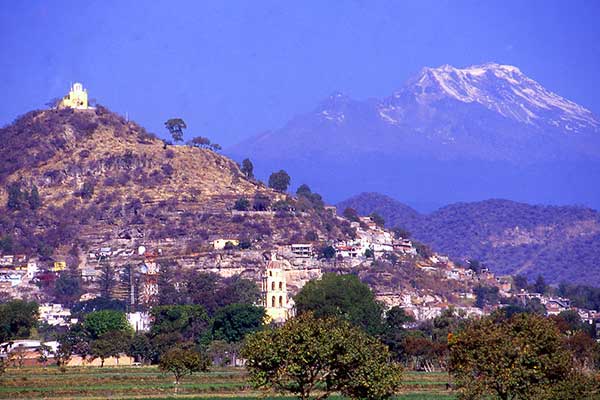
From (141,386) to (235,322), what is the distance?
49572 millimetres

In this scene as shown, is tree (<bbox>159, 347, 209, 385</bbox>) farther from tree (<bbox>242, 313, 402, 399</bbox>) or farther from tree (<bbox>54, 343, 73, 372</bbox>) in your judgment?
tree (<bbox>54, 343, 73, 372</bbox>)

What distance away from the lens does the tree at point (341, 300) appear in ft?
395

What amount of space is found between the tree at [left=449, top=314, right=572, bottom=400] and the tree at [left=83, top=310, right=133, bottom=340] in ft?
227

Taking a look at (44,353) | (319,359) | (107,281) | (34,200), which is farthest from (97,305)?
(319,359)

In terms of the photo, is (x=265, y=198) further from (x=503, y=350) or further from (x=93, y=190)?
(x=503, y=350)

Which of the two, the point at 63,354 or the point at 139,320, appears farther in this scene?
the point at 139,320

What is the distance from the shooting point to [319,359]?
5178 cm

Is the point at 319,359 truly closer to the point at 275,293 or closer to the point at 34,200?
the point at 275,293

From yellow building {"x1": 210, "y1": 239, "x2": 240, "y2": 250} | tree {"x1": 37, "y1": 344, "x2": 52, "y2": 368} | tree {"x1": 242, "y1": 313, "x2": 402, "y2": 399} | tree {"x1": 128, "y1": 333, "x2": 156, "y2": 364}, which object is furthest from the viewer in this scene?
yellow building {"x1": 210, "y1": 239, "x2": 240, "y2": 250}

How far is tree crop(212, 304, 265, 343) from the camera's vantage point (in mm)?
123875

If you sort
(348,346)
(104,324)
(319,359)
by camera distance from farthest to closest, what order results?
(104,324) < (348,346) < (319,359)

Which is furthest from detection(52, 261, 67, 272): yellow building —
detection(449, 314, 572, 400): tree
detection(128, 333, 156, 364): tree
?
detection(449, 314, 572, 400): tree

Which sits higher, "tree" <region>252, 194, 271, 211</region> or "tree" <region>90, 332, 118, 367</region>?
"tree" <region>252, 194, 271, 211</region>

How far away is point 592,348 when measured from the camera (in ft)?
292
